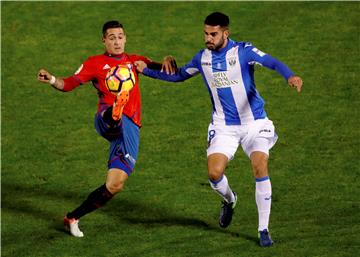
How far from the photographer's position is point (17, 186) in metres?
17.4

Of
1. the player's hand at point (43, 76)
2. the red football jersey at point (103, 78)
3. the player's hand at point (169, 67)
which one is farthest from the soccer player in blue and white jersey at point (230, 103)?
the player's hand at point (43, 76)

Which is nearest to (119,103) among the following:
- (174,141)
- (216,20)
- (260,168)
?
(216,20)

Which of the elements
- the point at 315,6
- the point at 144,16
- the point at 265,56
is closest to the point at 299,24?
the point at 315,6

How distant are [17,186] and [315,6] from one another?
27.6 feet

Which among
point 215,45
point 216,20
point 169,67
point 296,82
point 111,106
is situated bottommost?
point 111,106

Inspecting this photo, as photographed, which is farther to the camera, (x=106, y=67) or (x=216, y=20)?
(x=106, y=67)

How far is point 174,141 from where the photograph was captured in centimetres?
1875

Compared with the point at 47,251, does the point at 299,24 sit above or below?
above

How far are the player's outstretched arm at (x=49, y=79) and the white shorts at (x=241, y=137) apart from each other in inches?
77.5

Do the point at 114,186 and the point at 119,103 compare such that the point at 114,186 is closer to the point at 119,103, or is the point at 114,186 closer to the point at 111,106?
the point at 111,106

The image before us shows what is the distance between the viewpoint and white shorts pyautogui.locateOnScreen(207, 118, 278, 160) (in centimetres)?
1349

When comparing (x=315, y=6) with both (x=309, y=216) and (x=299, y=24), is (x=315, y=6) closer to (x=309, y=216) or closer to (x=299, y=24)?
(x=299, y=24)

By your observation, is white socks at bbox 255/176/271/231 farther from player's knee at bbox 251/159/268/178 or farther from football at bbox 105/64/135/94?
football at bbox 105/64/135/94

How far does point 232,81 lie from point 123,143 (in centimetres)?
164
